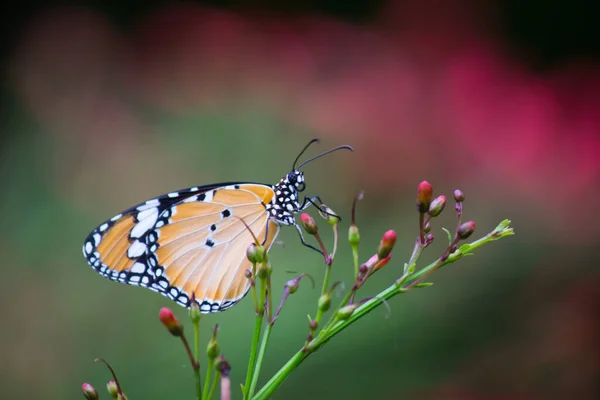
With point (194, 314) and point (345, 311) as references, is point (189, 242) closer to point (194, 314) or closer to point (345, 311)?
point (194, 314)

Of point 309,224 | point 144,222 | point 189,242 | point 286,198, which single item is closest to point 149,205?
point 144,222

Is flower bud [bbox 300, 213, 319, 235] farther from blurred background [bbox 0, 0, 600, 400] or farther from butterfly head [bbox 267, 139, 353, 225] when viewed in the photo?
blurred background [bbox 0, 0, 600, 400]

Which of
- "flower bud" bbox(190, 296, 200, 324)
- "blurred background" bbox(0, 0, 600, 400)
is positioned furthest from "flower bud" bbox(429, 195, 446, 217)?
"blurred background" bbox(0, 0, 600, 400)

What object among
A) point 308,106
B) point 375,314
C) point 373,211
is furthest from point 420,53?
point 375,314

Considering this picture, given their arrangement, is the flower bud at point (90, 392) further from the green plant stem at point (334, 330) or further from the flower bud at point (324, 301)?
the flower bud at point (324, 301)

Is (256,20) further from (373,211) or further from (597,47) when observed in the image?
(597,47)

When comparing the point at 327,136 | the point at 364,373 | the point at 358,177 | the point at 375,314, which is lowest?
the point at 364,373

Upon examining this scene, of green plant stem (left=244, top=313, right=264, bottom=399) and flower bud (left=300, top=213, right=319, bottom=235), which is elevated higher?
flower bud (left=300, top=213, right=319, bottom=235)
